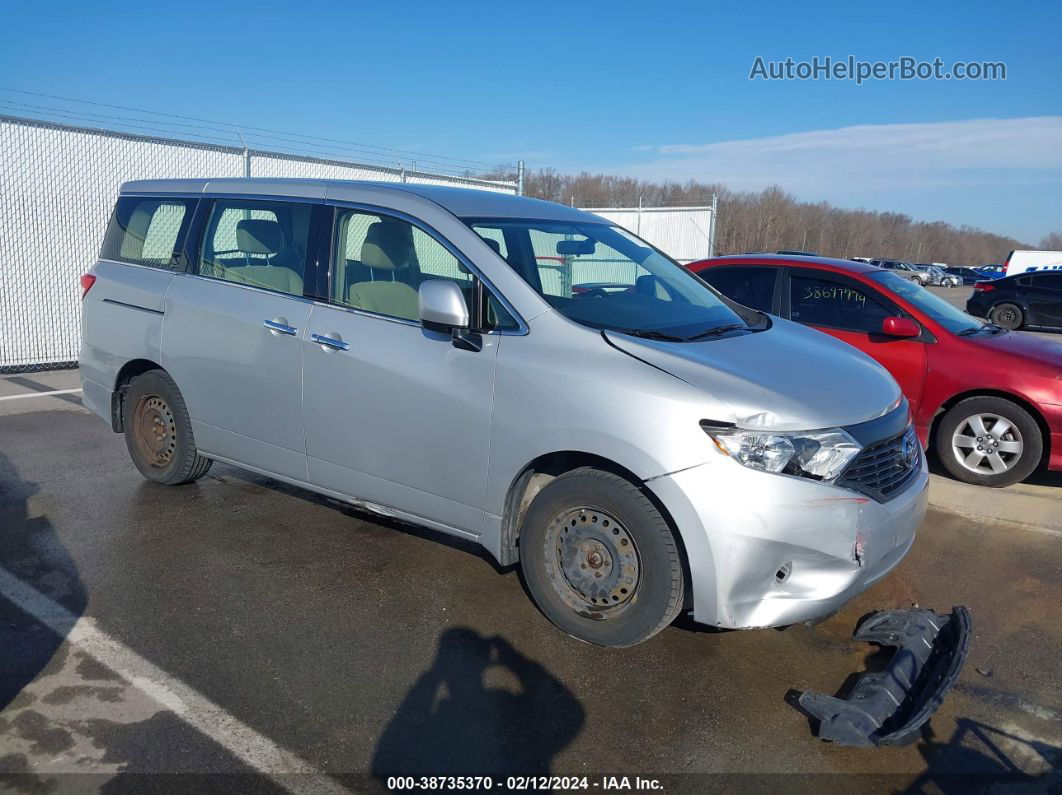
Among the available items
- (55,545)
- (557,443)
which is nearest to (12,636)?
(55,545)

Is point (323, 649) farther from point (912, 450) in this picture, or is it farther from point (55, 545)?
point (912, 450)

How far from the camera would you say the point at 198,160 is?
11461mm

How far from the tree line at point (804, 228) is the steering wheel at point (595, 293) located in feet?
62.4

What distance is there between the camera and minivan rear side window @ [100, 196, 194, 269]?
18.2ft

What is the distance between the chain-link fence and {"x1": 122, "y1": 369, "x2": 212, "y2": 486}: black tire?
17.0ft

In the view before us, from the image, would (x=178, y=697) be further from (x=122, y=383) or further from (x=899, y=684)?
(x=122, y=383)

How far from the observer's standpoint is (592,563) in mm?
3777

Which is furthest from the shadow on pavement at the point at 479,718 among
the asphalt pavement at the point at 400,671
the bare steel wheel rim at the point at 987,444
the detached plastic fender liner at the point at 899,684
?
the bare steel wheel rim at the point at 987,444

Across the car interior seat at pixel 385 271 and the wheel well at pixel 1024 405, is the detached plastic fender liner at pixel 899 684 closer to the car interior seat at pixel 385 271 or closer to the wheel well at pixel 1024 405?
the car interior seat at pixel 385 271

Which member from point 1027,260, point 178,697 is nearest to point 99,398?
point 178,697

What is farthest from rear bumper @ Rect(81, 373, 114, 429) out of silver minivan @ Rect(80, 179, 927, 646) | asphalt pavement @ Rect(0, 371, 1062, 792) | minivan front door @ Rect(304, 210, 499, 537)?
minivan front door @ Rect(304, 210, 499, 537)

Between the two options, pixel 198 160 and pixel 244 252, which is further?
pixel 198 160

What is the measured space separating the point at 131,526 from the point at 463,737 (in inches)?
119

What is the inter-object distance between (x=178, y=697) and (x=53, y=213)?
29.1 ft
